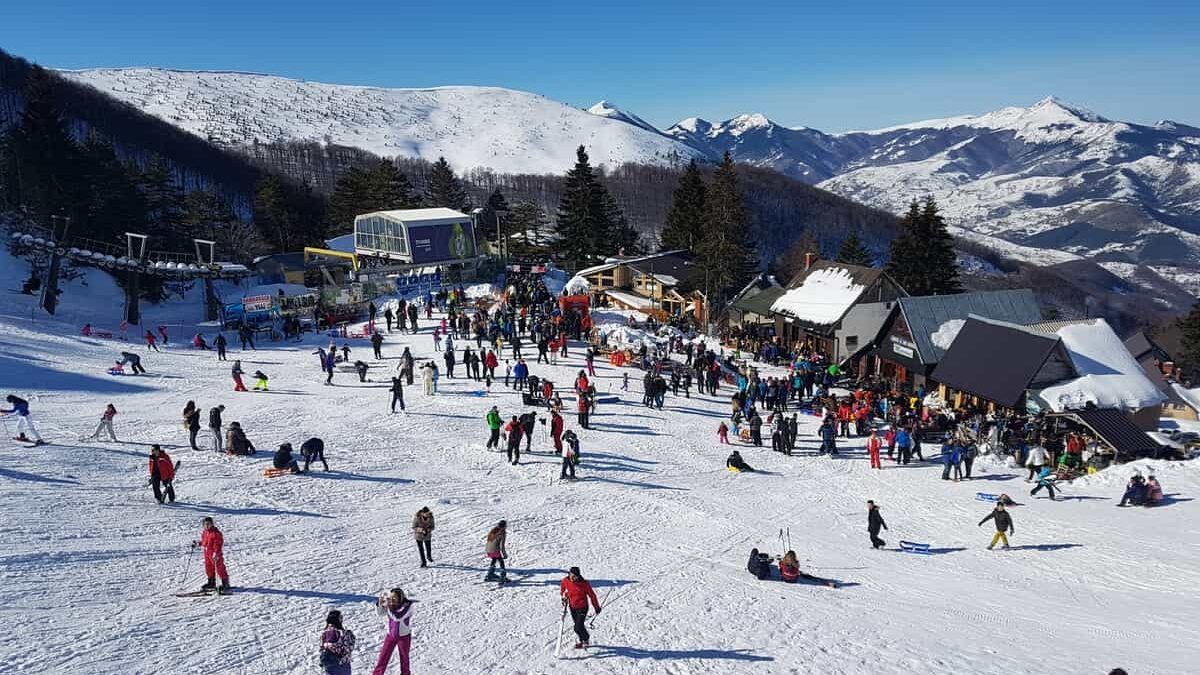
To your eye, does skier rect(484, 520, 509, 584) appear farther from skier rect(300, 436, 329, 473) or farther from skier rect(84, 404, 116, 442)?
skier rect(84, 404, 116, 442)

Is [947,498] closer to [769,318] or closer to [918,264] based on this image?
[769,318]

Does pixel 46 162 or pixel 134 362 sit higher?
pixel 46 162

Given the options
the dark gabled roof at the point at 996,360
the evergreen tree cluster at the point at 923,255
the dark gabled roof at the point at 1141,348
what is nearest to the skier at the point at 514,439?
the dark gabled roof at the point at 996,360

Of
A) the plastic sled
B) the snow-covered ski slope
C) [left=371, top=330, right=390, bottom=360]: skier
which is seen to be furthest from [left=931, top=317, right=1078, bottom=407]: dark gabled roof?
[left=371, top=330, right=390, bottom=360]: skier

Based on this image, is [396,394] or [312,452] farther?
[396,394]

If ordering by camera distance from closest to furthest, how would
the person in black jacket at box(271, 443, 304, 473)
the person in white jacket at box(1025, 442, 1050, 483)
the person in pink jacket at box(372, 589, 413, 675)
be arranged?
1. the person in pink jacket at box(372, 589, 413, 675)
2. the person in black jacket at box(271, 443, 304, 473)
3. the person in white jacket at box(1025, 442, 1050, 483)

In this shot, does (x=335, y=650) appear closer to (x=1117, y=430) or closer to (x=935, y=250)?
(x=1117, y=430)

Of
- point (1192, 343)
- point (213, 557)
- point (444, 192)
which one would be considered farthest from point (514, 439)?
point (444, 192)
